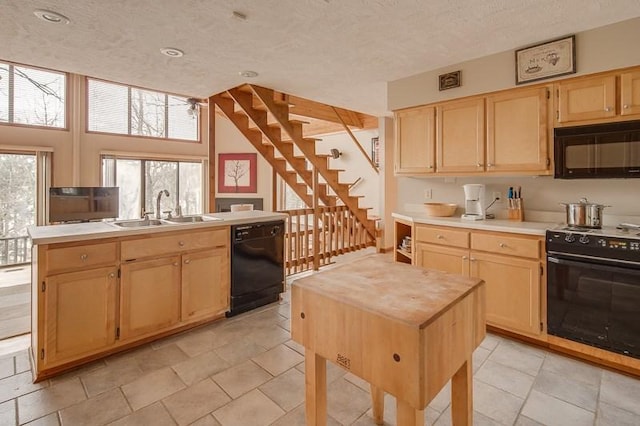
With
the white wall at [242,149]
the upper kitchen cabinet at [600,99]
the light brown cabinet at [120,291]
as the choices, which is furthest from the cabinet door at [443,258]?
the white wall at [242,149]

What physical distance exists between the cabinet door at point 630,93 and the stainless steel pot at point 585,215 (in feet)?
2.33

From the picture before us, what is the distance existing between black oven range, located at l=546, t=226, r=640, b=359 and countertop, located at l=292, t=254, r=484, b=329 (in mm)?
1391

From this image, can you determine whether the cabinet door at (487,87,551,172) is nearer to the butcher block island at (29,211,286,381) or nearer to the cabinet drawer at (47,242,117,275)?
the butcher block island at (29,211,286,381)

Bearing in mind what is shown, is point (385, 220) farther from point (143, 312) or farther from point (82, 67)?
point (82, 67)

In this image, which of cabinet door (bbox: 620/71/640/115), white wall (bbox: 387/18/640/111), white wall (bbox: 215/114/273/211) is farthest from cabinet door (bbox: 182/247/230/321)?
white wall (bbox: 215/114/273/211)

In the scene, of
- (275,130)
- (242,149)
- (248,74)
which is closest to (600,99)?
(248,74)

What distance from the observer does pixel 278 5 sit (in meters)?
2.21

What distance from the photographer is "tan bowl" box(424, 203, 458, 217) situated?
3.57 meters

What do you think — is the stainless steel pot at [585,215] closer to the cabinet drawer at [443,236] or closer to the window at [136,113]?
the cabinet drawer at [443,236]

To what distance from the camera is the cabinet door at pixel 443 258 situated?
304 cm

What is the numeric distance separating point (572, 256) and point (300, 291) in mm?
2155

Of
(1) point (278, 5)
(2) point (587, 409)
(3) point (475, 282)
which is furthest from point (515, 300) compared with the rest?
(1) point (278, 5)

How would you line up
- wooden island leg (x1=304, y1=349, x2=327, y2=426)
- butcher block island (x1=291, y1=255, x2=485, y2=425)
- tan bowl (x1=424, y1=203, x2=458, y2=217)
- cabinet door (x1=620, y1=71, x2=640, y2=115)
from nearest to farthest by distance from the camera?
butcher block island (x1=291, y1=255, x2=485, y2=425), wooden island leg (x1=304, y1=349, x2=327, y2=426), cabinet door (x1=620, y1=71, x2=640, y2=115), tan bowl (x1=424, y1=203, x2=458, y2=217)

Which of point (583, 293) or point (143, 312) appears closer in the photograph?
point (583, 293)
